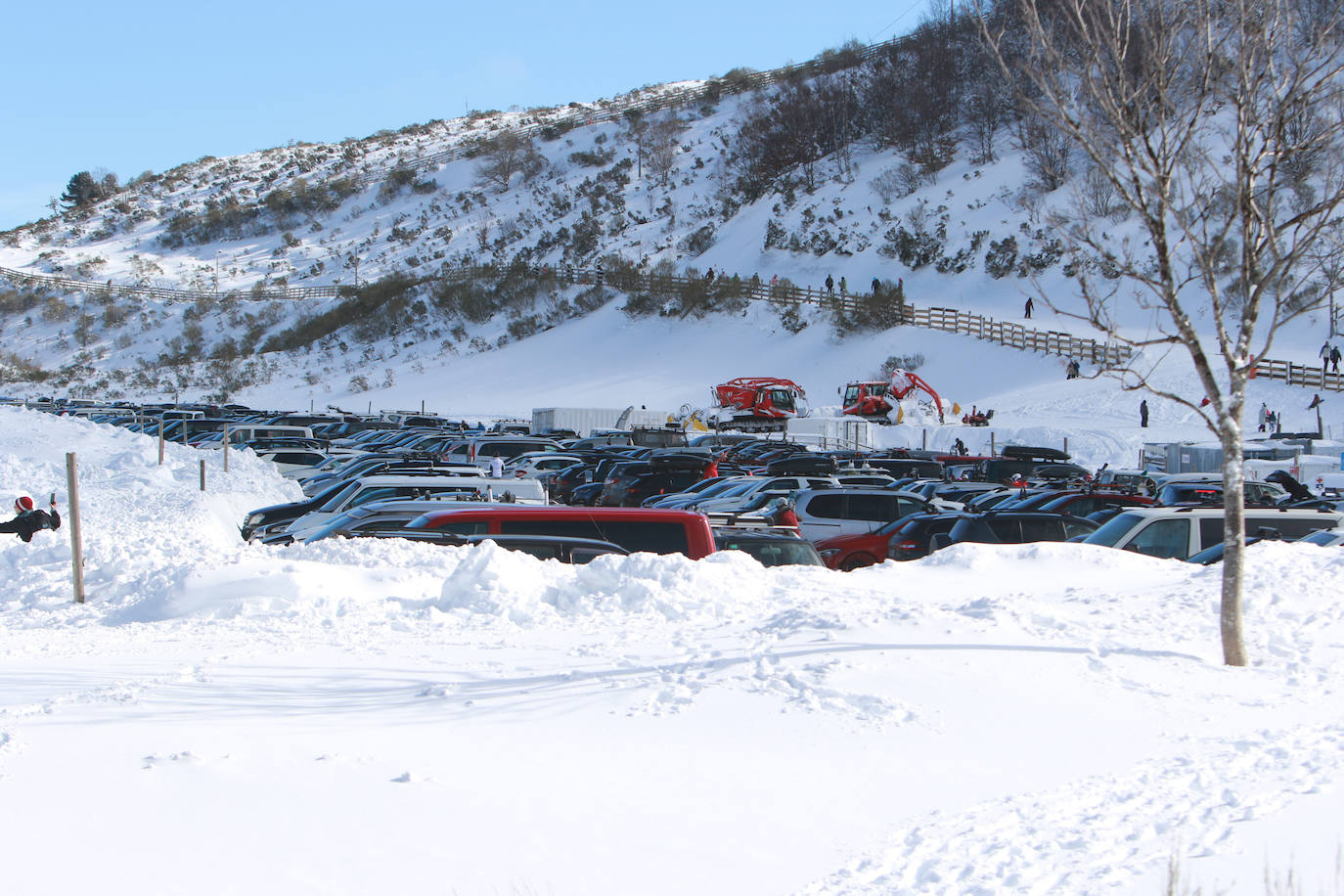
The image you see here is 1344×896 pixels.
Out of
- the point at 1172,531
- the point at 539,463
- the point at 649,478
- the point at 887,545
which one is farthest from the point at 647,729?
the point at 539,463

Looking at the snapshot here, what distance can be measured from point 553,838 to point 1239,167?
626 cm

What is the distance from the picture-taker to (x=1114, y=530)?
574 inches

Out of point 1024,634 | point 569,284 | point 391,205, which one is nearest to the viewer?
point 1024,634

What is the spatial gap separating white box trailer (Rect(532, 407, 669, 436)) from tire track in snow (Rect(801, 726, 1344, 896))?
144ft

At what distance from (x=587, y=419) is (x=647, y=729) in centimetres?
4499

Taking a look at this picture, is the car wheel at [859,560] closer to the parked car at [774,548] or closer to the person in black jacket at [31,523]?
the parked car at [774,548]

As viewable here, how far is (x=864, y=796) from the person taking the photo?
5.79 m

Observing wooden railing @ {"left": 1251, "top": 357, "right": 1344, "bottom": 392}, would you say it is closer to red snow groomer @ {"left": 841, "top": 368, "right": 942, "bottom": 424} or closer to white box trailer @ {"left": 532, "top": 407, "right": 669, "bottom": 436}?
red snow groomer @ {"left": 841, "top": 368, "right": 942, "bottom": 424}

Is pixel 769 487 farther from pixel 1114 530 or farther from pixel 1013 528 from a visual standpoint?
pixel 1114 530

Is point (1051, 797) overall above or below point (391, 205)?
below

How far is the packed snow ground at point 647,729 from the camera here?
4941 millimetres

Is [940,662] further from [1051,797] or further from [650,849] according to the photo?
[650,849]

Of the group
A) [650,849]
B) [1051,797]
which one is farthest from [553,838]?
[1051,797]

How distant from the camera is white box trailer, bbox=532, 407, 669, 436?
50.1 metres
